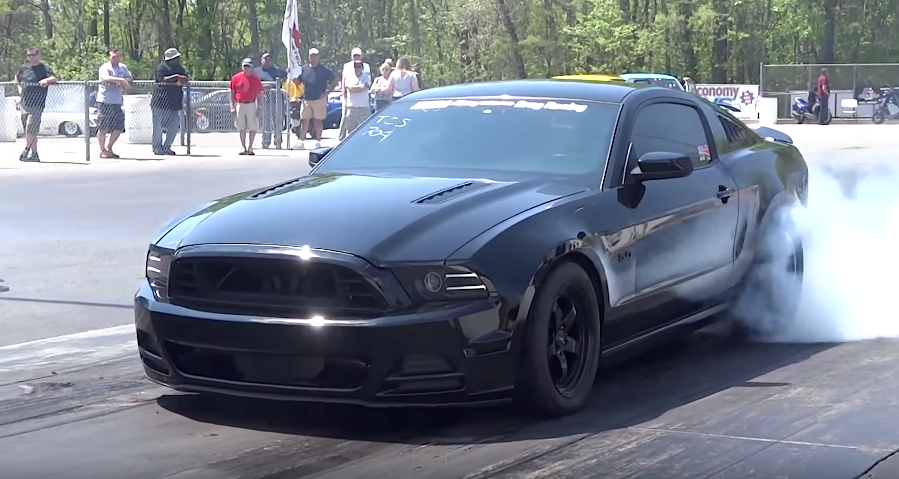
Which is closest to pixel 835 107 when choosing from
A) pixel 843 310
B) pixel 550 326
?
pixel 843 310

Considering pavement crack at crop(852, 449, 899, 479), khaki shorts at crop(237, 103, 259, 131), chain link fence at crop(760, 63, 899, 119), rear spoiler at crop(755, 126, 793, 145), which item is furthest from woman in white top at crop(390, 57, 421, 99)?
chain link fence at crop(760, 63, 899, 119)

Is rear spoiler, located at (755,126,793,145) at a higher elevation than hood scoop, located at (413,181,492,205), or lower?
higher

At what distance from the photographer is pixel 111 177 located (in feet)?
64.7

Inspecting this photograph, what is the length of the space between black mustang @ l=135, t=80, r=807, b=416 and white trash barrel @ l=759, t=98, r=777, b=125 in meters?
42.6

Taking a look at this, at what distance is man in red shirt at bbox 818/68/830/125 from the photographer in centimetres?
4506

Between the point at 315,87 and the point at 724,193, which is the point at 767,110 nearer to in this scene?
the point at 315,87

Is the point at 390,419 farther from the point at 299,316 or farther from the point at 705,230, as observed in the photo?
the point at 705,230

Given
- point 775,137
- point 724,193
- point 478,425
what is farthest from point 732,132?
point 478,425

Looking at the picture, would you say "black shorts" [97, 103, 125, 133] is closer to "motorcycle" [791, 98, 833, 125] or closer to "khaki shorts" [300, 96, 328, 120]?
"khaki shorts" [300, 96, 328, 120]

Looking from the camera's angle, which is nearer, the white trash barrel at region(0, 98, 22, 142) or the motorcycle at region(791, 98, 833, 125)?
the white trash barrel at region(0, 98, 22, 142)

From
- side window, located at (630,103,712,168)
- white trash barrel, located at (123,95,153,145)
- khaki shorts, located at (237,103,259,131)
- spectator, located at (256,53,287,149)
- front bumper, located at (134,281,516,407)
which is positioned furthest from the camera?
white trash barrel, located at (123,95,153,145)

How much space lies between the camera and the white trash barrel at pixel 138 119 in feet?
93.6

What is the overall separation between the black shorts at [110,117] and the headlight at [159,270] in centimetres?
1753

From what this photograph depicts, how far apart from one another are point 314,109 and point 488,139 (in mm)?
20603
